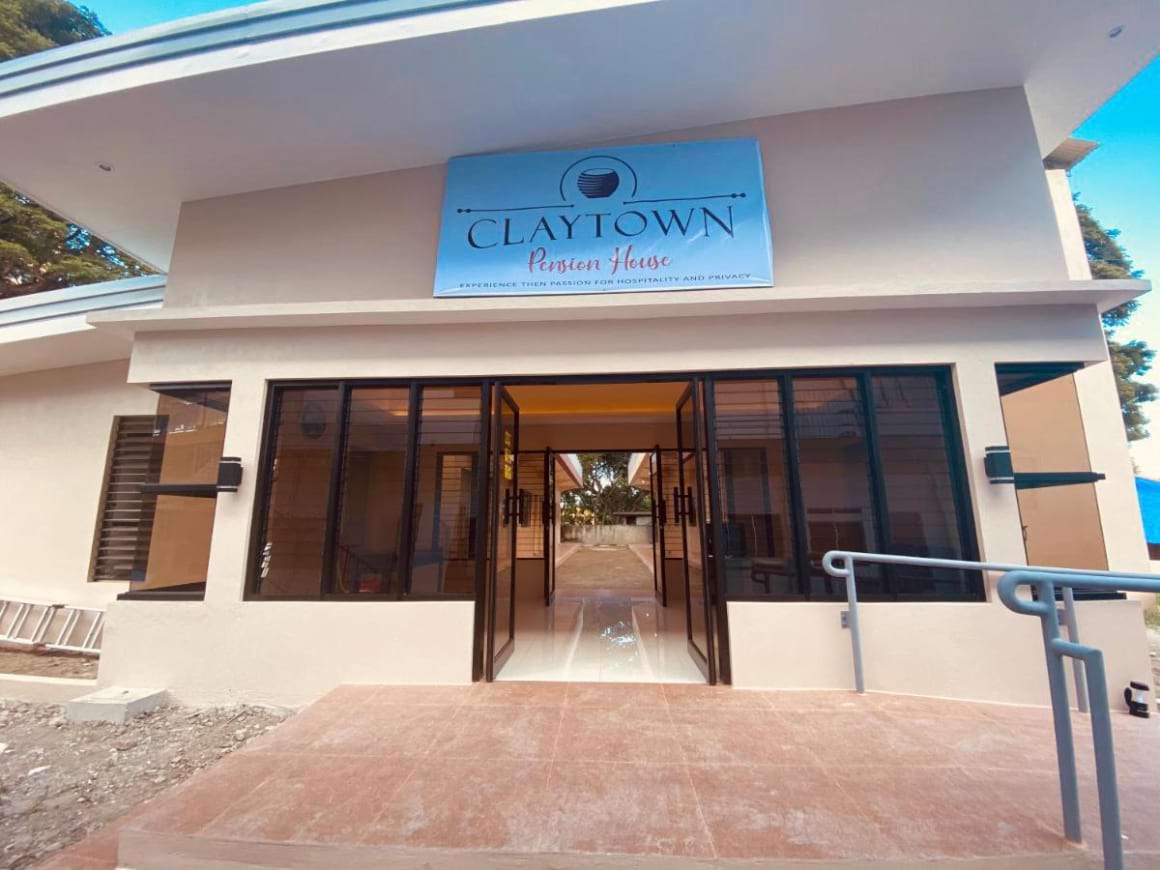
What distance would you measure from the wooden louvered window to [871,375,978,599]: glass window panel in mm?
7168

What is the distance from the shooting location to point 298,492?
398 centimetres

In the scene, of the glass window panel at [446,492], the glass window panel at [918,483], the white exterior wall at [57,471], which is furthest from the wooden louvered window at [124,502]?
the glass window panel at [918,483]

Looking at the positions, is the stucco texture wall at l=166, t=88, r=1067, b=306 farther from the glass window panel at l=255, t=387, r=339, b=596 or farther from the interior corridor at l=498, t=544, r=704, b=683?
the interior corridor at l=498, t=544, r=704, b=683

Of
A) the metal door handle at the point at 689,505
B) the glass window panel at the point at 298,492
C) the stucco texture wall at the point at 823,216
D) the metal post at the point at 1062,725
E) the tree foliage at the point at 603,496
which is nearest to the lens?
the metal post at the point at 1062,725

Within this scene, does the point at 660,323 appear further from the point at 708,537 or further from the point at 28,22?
the point at 28,22

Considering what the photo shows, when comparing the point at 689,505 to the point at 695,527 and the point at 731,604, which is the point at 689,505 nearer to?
the point at 695,527

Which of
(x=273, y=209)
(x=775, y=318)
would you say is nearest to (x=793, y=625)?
(x=775, y=318)

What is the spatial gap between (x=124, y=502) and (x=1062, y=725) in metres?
8.02

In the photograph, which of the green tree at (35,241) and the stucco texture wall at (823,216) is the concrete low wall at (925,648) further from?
the green tree at (35,241)

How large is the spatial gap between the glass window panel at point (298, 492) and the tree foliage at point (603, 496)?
2275 cm

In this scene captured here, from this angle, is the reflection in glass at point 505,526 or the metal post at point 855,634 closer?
the metal post at point 855,634

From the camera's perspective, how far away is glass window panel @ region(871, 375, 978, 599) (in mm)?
3580

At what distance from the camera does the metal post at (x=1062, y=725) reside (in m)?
1.79

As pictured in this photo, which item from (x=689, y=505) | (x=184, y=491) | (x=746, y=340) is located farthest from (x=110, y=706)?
(x=746, y=340)
